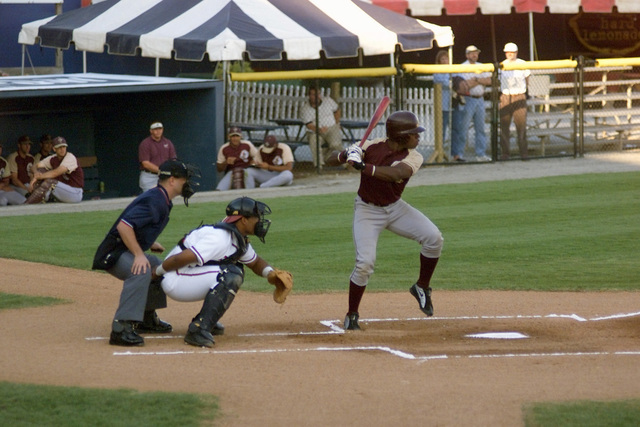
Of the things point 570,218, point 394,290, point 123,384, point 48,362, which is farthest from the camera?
point 570,218

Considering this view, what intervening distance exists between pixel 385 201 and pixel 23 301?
322 centimetres

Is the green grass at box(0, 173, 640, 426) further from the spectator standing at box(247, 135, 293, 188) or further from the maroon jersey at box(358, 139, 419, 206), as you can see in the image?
the maroon jersey at box(358, 139, 419, 206)

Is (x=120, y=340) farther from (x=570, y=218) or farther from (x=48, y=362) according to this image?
(x=570, y=218)

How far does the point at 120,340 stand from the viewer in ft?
21.9

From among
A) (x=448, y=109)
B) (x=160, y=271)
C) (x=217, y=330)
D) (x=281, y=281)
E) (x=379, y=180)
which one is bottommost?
(x=217, y=330)

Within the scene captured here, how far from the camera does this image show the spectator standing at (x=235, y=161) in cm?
1539

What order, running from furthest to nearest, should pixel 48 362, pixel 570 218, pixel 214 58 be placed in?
pixel 214 58
pixel 570 218
pixel 48 362

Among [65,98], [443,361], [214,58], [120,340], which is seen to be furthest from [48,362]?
[65,98]

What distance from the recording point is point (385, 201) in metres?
7.46

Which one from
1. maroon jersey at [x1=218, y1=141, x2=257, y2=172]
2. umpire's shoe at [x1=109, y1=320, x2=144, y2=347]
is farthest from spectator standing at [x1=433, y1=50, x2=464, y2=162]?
umpire's shoe at [x1=109, y1=320, x2=144, y2=347]

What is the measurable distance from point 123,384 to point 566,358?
287 cm

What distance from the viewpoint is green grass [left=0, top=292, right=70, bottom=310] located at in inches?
321

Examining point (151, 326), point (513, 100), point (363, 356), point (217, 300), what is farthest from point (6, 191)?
point (363, 356)

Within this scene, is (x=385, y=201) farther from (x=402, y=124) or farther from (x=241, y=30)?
(x=241, y=30)
